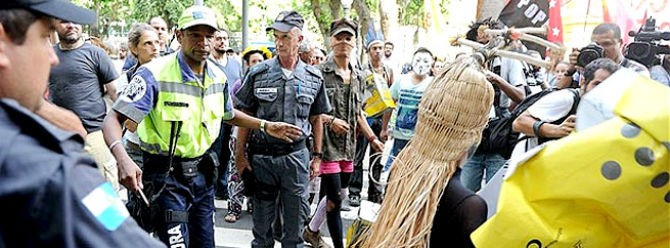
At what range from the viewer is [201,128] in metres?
3.54

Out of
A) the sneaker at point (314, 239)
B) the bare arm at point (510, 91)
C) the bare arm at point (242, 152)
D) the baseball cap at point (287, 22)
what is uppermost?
the baseball cap at point (287, 22)

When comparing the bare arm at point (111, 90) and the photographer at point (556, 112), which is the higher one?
the photographer at point (556, 112)

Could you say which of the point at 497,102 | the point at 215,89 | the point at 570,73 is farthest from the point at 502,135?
the point at 215,89

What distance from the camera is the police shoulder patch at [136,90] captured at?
10.8 ft

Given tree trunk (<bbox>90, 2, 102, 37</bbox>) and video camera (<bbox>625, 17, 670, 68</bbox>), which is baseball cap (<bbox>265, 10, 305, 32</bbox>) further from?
video camera (<bbox>625, 17, 670, 68</bbox>)

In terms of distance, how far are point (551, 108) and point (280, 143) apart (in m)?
1.69

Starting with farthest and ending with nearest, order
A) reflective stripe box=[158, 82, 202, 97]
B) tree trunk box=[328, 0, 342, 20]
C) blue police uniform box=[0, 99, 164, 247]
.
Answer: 1. tree trunk box=[328, 0, 342, 20]
2. reflective stripe box=[158, 82, 202, 97]
3. blue police uniform box=[0, 99, 164, 247]

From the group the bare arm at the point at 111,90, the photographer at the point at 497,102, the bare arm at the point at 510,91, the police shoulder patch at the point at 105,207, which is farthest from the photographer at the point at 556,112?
the bare arm at the point at 111,90

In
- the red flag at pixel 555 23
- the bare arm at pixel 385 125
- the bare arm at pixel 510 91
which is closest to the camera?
the bare arm at pixel 510 91

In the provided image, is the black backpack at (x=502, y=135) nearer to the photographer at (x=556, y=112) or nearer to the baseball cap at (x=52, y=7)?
the photographer at (x=556, y=112)

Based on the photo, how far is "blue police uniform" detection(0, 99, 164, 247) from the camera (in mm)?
867

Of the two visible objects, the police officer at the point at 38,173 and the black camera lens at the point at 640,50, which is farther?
the black camera lens at the point at 640,50

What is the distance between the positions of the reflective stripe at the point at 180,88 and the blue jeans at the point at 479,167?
208 cm

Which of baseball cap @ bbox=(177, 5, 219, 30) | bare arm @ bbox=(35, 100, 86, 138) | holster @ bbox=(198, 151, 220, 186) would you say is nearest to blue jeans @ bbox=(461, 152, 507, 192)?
holster @ bbox=(198, 151, 220, 186)
